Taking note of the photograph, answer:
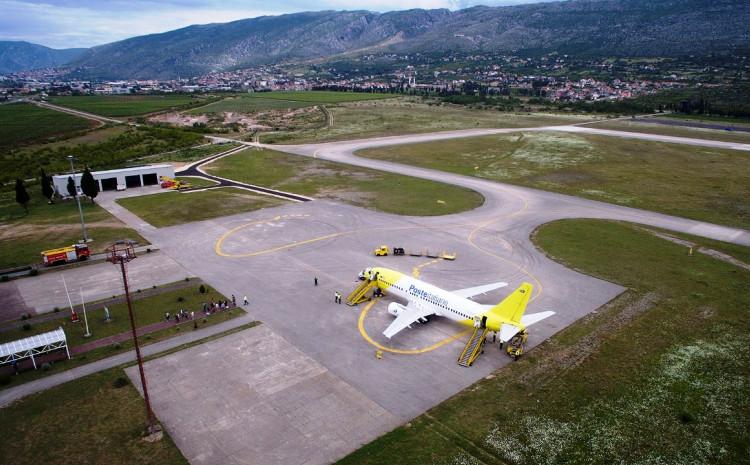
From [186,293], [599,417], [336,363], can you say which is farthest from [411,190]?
[599,417]

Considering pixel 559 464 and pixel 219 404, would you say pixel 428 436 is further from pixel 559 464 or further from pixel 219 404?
pixel 219 404

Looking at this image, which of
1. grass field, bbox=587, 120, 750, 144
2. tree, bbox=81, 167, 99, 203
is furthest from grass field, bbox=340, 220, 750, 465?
grass field, bbox=587, 120, 750, 144

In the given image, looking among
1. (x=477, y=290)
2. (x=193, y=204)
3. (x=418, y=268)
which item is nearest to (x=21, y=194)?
(x=193, y=204)

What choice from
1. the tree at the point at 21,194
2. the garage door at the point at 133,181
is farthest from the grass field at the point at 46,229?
the garage door at the point at 133,181

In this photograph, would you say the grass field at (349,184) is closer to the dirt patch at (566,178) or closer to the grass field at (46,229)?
the dirt patch at (566,178)

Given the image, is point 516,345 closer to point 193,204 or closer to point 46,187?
point 193,204

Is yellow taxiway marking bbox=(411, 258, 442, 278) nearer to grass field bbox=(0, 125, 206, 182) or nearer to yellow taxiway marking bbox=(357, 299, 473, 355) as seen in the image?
yellow taxiway marking bbox=(357, 299, 473, 355)
